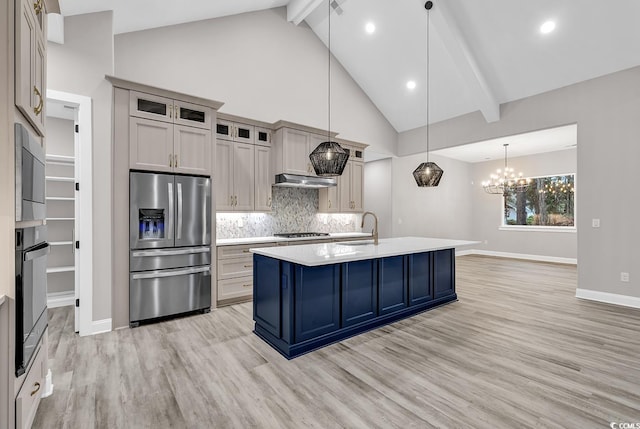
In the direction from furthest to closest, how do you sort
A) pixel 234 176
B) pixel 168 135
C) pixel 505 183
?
pixel 505 183 → pixel 234 176 → pixel 168 135

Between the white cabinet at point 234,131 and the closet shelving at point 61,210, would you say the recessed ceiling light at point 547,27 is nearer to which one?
the white cabinet at point 234,131

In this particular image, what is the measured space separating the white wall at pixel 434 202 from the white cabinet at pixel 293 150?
130 inches

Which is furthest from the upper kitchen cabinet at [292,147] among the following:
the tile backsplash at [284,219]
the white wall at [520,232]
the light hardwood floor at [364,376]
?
the white wall at [520,232]

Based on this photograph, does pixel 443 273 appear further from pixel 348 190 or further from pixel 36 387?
pixel 36 387

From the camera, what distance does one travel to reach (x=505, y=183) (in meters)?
8.17

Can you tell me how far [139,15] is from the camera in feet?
12.2

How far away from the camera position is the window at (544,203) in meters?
8.16

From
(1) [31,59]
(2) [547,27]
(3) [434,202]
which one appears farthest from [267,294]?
(3) [434,202]

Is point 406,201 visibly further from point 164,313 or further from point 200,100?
point 164,313

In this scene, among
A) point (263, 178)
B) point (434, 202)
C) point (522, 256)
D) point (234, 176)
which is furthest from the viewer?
point (434, 202)

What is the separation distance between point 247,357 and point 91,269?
2.04m

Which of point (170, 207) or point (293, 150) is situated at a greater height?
point (293, 150)

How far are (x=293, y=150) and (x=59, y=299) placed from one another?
408 cm

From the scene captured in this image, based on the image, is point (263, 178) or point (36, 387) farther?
point (263, 178)
